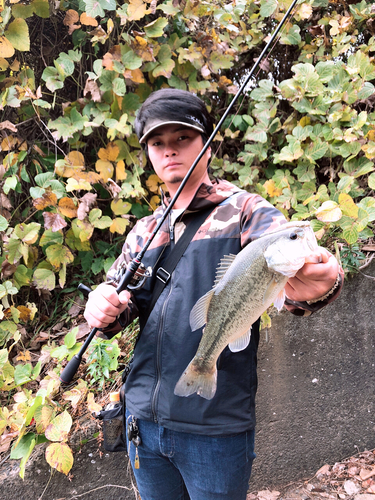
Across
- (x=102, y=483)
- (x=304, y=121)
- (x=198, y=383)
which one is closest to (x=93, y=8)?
(x=304, y=121)

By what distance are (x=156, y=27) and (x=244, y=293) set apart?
2.60 metres

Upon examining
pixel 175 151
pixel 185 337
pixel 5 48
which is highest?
pixel 5 48

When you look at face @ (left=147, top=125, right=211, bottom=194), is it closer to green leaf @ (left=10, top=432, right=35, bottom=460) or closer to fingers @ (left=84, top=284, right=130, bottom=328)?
fingers @ (left=84, top=284, right=130, bottom=328)

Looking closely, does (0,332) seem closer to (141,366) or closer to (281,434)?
(141,366)

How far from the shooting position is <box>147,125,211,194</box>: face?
1623 mm

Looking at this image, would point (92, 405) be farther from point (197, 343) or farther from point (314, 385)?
point (314, 385)

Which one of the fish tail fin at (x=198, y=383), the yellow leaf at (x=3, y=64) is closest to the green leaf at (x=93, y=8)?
the yellow leaf at (x=3, y=64)

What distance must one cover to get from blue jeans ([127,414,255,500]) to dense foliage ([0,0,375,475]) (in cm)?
91

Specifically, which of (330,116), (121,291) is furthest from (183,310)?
(330,116)

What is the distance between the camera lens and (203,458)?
58.3 inches

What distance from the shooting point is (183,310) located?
4.97 ft

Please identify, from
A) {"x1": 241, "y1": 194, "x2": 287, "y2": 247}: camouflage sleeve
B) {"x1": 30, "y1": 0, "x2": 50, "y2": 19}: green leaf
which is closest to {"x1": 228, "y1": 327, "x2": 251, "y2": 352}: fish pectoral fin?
{"x1": 241, "y1": 194, "x2": 287, "y2": 247}: camouflage sleeve

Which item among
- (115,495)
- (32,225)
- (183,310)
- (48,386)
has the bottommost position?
(115,495)

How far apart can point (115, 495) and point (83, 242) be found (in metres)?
1.99
